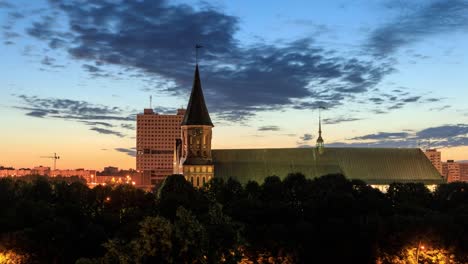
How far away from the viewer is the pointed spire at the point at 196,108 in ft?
413

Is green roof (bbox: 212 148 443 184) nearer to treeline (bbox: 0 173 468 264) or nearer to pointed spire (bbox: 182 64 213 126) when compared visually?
pointed spire (bbox: 182 64 213 126)

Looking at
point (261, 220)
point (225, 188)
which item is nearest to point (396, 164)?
point (225, 188)

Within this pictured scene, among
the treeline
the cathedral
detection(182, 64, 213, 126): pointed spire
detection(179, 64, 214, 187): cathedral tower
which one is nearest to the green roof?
the cathedral

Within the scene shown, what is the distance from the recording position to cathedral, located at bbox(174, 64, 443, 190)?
126 meters

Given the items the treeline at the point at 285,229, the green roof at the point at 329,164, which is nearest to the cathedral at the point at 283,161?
the green roof at the point at 329,164

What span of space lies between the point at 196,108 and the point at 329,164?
2906 centimetres

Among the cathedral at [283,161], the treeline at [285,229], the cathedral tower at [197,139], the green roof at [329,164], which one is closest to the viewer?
the treeline at [285,229]

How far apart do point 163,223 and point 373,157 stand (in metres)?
105

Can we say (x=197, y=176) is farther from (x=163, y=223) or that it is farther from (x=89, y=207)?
(x=163, y=223)

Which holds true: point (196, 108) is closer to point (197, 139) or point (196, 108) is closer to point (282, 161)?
point (197, 139)

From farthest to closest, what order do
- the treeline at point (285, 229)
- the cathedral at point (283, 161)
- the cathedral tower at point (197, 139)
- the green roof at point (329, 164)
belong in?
1. the green roof at point (329, 164)
2. the cathedral at point (283, 161)
3. the cathedral tower at point (197, 139)
4. the treeline at point (285, 229)

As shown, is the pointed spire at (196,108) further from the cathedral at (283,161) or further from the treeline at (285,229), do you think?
the treeline at (285,229)

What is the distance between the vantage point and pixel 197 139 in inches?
4973

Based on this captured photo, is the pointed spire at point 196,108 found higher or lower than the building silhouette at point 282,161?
higher
